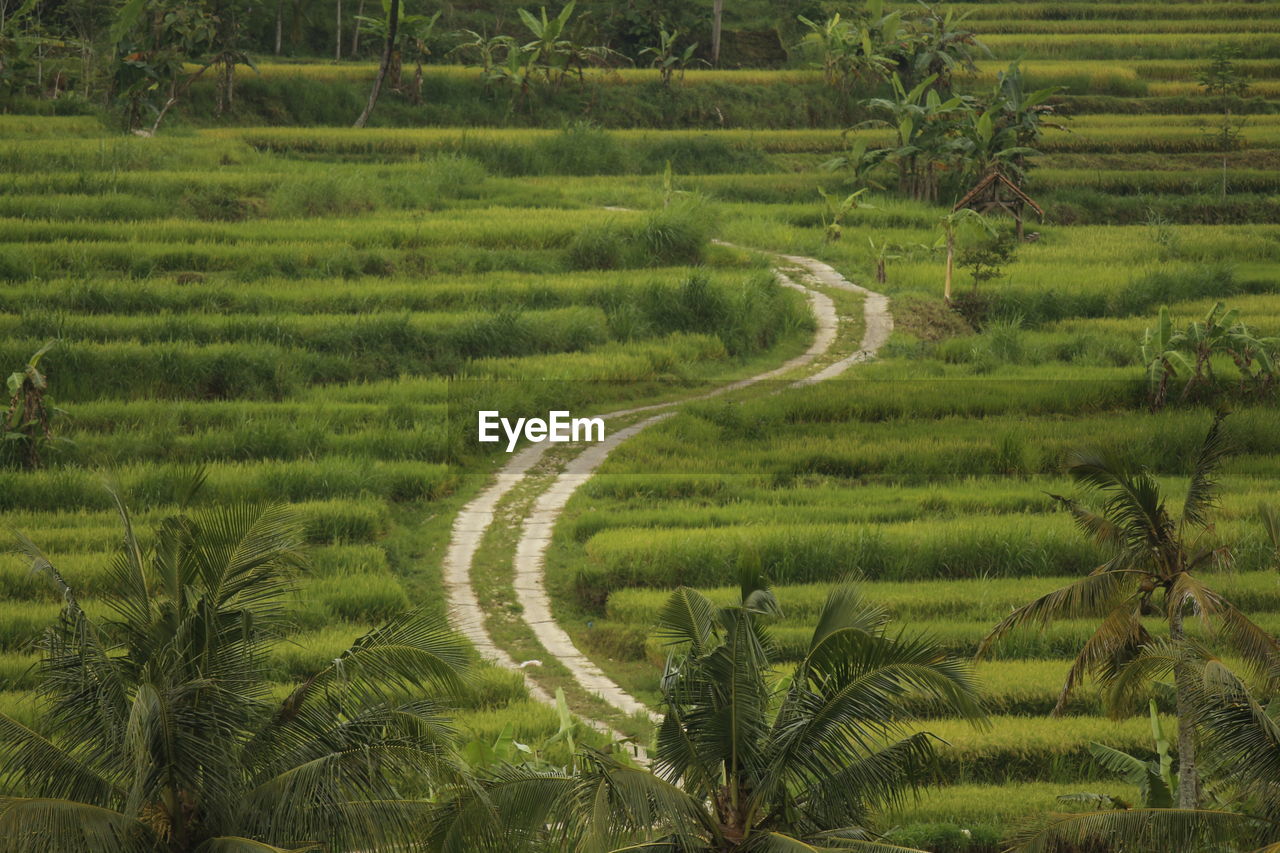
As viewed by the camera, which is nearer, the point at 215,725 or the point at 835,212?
the point at 215,725

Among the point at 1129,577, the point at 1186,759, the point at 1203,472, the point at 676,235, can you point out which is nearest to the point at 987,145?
the point at 676,235

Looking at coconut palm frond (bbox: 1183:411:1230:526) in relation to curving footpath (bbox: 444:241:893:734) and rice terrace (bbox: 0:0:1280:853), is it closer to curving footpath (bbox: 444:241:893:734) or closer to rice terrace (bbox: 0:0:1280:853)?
rice terrace (bbox: 0:0:1280:853)

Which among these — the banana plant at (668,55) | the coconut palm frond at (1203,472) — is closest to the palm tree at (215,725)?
the coconut palm frond at (1203,472)

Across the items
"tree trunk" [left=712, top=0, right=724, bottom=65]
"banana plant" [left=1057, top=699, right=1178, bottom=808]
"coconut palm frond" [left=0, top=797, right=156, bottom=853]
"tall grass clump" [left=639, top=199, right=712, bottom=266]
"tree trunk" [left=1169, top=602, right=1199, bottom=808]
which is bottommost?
"banana plant" [left=1057, top=699, right=1178, bottom=808]

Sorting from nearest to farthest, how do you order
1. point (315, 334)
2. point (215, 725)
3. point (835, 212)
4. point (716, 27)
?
point (215, 725), point (315, 334), point (835, 212), point (716, 27)

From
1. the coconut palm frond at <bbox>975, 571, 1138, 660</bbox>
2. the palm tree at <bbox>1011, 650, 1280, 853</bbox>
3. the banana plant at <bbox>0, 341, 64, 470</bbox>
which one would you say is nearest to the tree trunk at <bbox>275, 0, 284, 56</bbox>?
the banana plant at <bbox>0, 341, 64, 470</bbox>

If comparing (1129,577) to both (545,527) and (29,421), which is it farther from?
(29,421)

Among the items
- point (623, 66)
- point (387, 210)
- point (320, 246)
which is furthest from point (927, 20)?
point (320, 246)
